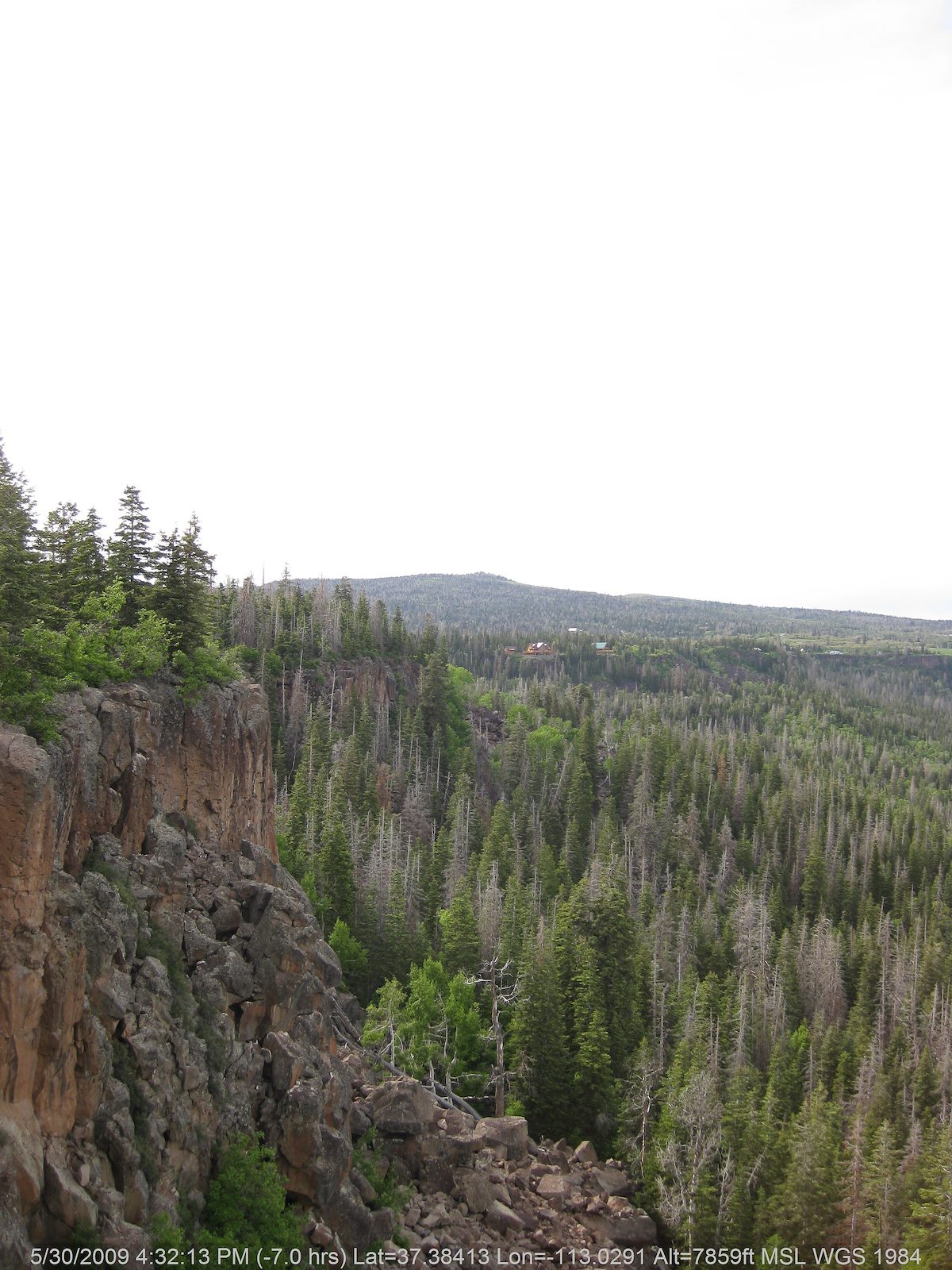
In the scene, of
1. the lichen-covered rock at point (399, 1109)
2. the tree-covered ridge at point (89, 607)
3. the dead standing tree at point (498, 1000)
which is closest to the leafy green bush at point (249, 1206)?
the lichen-covered rock at point (399, 1109)

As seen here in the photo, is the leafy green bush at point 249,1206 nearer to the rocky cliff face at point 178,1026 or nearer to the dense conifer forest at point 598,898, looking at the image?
the rocky cliff face at point 178,1026

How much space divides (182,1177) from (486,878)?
50218 mm

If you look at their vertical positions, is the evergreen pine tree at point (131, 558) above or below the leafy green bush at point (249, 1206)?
above

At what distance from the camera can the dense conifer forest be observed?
29.8 meters

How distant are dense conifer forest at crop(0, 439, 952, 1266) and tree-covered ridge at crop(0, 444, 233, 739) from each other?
0.35 ft

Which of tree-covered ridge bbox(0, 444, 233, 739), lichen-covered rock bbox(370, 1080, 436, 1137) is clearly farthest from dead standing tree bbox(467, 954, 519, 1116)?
tree-covered ridge bbox(0, 444, 233, 739)

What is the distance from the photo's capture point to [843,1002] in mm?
60844

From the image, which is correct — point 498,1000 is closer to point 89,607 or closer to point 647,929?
point 647,929

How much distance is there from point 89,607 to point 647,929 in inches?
2045

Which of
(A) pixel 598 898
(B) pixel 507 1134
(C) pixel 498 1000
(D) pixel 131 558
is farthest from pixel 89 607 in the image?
(A) pixel 598 898

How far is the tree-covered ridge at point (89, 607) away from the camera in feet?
62.1

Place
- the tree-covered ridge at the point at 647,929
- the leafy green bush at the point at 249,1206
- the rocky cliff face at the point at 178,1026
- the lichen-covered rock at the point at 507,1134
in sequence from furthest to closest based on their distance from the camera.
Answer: the tree-covered ridge at the point at 647,929
the lichen-covered rock at the point at 507,1134
the leafy green bush at the point at 249,1206
the rocky cliff face at the point at 178,1026

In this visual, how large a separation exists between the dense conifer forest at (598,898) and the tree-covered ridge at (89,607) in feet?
0.35

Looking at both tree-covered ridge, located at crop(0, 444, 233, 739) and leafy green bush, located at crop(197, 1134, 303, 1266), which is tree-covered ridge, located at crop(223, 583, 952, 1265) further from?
tree-covered ridge, located at crop(0, 444, 233, 739)
